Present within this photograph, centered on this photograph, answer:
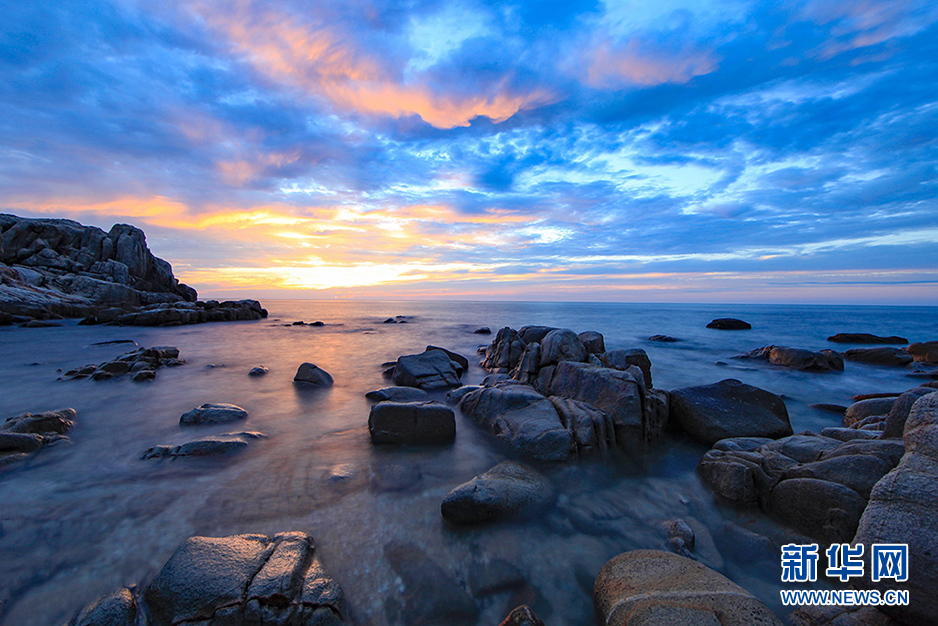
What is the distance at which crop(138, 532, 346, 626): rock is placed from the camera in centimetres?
304

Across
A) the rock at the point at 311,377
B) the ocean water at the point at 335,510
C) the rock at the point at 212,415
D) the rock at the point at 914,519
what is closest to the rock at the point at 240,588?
the ocean water at the point at 335,510

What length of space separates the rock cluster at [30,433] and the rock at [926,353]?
3128 centimetres

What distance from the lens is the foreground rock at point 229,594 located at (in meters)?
3.04

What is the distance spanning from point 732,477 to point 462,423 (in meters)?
5.03

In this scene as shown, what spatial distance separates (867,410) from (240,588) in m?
12.5

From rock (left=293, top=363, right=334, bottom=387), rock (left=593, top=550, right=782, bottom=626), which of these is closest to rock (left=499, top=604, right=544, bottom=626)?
rock (left=593, top=550, right=782, bottom=626)

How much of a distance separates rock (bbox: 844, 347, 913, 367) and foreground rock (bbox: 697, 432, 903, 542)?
1806 cm

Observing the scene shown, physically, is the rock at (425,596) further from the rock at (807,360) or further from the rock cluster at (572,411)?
the rock at (807,360)

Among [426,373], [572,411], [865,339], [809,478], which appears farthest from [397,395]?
[865,339]

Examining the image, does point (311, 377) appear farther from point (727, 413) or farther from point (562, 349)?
point (727, 413)

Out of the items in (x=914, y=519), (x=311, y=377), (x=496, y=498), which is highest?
(x=914, y=519)

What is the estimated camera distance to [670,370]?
53.1ft

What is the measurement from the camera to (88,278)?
4466 cm

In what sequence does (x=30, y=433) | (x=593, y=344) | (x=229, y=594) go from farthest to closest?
1. (x=593, y=344)
2. (x=30, y=433)
3. (x=229, y=594)
